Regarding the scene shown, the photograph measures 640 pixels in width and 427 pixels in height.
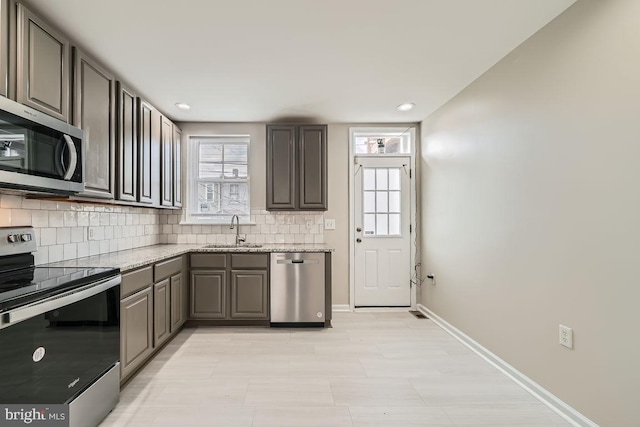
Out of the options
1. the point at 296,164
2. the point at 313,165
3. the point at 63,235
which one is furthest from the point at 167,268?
the point at 313,165

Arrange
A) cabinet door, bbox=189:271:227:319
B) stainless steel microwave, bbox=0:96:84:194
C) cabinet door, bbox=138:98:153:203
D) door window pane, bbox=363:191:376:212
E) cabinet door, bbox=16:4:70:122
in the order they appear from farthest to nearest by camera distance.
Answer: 1. door window pane, bbox=363:191:376:212
2. cabinet door, bbox=189:271:227:319
3. cabinet door, bbox=138:98:153:203
4. cabinet door, bbox=16:4:70:122
5. stainless steel microwave, bbox=0:96:84:194

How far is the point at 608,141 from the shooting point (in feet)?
5.56

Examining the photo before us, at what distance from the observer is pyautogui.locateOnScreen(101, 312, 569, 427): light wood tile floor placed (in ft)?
6.38

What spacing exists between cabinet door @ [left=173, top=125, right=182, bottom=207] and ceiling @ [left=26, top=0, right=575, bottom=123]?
656 millimetres

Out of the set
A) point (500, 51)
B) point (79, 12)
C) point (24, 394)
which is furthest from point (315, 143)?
point (24, 394)

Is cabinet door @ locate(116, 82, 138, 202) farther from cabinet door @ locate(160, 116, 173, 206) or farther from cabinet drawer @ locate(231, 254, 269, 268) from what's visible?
cabinet drawer @ locate(231, 254, 269, 268)

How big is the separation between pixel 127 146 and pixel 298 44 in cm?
171

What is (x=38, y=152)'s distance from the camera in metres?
1.75

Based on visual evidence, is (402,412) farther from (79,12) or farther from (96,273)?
(79,12)

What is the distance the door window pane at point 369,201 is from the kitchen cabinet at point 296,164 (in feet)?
2.25

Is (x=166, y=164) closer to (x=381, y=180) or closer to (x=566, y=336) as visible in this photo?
(x=381, y=180)

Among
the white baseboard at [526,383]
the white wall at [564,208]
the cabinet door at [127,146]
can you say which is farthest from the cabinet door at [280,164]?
the white baseboard at [526,383]

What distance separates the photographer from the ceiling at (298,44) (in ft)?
6.26

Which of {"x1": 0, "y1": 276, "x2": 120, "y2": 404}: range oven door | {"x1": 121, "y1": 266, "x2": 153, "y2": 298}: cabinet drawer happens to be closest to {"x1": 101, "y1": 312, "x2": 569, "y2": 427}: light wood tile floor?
{"x1": 0, "y1": 276, "x2": 120, "y2": 404}: range oven door
